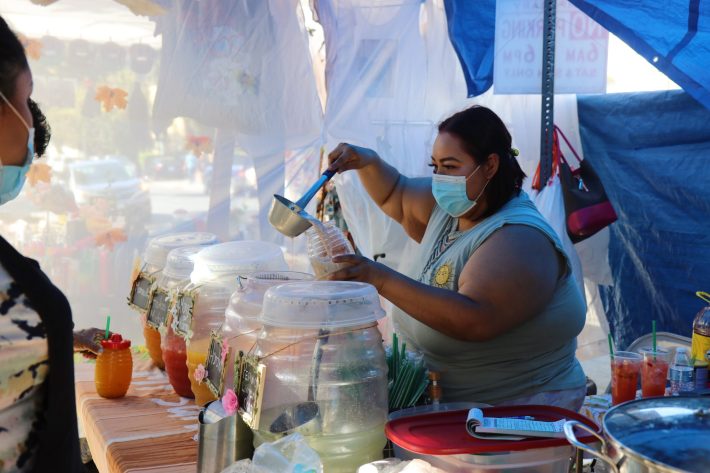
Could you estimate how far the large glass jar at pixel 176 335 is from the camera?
2.20 m

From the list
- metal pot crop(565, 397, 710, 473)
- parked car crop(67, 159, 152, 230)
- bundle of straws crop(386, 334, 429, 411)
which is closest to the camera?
metal pot crop(565, 397, 710, 473)

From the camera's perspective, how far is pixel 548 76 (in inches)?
130

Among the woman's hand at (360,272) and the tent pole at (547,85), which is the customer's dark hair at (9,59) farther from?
the tent pole at (547,85)

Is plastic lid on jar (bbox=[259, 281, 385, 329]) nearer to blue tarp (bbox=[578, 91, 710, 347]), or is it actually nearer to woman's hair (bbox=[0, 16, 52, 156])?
woman's hair (bbox=[0, 16, 52, 156])

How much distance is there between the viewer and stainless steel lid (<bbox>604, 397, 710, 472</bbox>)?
0.94 metres

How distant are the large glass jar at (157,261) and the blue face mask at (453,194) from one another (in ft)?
3.11

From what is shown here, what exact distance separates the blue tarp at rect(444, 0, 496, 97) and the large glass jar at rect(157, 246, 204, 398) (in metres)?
1.95

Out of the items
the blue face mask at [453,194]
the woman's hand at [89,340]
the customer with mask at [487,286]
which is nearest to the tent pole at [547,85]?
the customer with mask at [487,286]

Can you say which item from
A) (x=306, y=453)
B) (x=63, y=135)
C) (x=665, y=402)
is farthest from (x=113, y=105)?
(x=665, y=402)

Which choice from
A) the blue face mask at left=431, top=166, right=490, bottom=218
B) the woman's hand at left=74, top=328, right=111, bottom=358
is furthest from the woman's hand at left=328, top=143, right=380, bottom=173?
the woman's hand at left=74, top=328, right=111, bottom=358

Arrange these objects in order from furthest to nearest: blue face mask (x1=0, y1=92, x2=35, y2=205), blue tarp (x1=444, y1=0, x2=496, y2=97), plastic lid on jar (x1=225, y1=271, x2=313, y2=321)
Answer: blue tarp (x1=444, y1=0, x2=496, y2=97), plastic lid on jar (x1=225, y1=271, x2=313, y2=321), blue face mask (x1=0, y1=92, x2=35, y2=205)

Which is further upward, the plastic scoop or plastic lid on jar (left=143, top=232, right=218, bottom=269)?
the plastic scoop

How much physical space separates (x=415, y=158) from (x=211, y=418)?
8.15 ft

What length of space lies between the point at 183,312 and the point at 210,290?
0.33 ft
